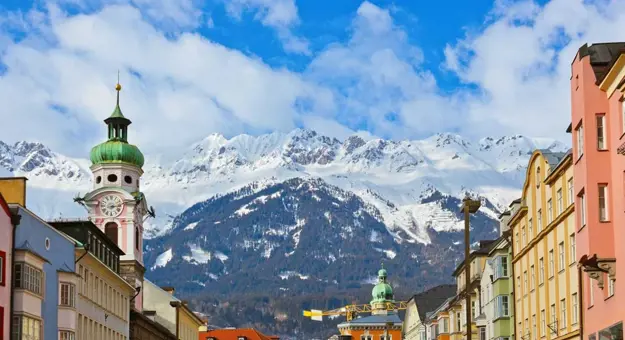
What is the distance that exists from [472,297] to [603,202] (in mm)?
65185

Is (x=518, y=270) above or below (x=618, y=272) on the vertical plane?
above

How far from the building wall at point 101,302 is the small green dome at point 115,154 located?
1751 inches

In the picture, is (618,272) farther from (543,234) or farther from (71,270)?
(71,270)

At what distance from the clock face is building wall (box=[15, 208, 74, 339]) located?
2499 inches

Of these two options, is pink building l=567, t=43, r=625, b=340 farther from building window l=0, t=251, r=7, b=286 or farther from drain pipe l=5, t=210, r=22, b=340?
drain pipe l=5, t=210, r=22, b=340

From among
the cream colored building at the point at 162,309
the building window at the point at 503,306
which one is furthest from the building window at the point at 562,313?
the cream colored building at the point at 162,309

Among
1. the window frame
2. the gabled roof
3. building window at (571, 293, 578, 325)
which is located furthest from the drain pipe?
the gabled roof

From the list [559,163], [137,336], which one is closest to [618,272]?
[559,163]

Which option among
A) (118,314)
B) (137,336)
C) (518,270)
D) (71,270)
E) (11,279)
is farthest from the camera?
(137,336)

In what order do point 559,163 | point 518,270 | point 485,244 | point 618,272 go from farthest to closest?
point 485,244 < point 518,270 < point 559,163 < point 618,272

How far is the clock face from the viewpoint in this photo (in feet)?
452

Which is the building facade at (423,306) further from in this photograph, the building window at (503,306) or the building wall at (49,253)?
the building wall at (49,253)

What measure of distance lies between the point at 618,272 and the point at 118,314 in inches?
2132

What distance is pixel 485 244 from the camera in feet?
387
